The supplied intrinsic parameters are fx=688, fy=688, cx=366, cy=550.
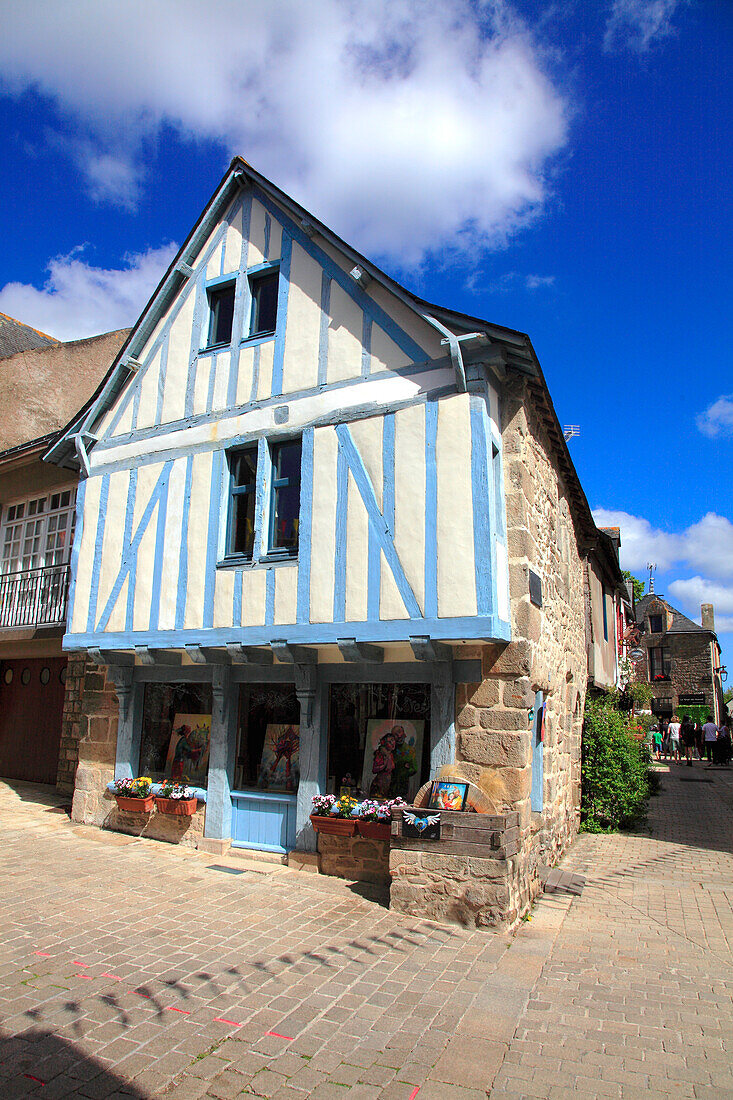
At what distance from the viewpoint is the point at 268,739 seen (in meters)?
7.54

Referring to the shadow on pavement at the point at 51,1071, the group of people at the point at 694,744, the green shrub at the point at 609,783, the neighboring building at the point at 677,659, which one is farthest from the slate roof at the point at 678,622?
the shadow on pavement at the point at 51,1071

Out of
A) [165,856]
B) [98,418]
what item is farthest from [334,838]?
[98,418]

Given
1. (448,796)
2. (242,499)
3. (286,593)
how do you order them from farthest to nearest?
1. (242,499)
2. (286,593)
3. (448,796)

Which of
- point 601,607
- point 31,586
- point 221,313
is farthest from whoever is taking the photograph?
point 601,607

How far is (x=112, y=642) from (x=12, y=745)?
5730mm

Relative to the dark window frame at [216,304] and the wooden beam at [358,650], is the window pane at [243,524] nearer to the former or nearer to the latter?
the wooden beam at [358,650]

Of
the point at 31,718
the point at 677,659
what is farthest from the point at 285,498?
the point at 677,659

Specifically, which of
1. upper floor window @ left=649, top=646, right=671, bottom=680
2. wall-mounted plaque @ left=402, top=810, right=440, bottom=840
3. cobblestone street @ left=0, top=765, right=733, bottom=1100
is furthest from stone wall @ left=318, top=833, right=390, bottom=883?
upper floor window @ left=649, top=646, right=671, bottom=680

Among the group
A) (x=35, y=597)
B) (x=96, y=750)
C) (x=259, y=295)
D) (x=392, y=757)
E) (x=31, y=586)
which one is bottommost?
(x=96, y=750)

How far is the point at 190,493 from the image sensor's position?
7.85 m

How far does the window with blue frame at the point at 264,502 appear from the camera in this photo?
7.25m

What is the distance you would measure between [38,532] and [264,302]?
20.5 feet

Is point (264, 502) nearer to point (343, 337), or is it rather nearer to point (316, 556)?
point (316, 556)

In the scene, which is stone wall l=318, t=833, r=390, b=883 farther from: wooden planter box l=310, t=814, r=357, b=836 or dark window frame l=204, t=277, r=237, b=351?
dark window frame l=204, t=277, r=237, b=351
